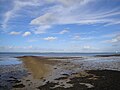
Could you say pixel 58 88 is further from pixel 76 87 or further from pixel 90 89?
pixel 90 89

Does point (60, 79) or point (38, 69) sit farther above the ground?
point (38, 69)

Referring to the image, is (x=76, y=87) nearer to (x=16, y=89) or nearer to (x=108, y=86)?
(x=108, y=86)

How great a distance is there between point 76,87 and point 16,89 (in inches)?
241

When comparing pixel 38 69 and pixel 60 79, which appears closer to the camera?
pixel 60 79

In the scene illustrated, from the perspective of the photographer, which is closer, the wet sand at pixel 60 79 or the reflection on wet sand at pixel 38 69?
the wet sand at pixel 60 79

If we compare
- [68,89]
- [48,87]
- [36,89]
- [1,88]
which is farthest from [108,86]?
[1,88]

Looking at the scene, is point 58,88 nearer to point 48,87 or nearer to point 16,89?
point 48,87

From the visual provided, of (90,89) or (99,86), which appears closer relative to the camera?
(90,89)

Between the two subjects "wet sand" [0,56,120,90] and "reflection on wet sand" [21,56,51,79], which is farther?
"reflection on wet sand" [21,56,51,79]

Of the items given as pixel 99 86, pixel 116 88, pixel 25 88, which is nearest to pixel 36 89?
pixel 25 88

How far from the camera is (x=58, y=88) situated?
1872cm

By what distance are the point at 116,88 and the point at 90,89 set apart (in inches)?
103

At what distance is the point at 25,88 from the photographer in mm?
18781

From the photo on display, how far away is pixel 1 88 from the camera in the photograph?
18.4 metres
